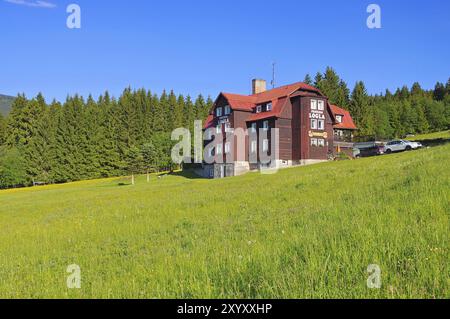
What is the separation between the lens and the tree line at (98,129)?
77688 mm

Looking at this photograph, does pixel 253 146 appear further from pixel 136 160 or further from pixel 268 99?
pixel 136 160

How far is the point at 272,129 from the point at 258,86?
1504 cm

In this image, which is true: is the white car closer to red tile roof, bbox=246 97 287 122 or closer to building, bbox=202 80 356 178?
building, bbox=202 80 356 178

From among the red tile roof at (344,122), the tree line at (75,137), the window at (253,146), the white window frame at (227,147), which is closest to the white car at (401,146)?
the red tile roof at (344,122)

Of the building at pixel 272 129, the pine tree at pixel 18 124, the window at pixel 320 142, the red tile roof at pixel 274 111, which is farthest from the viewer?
the pine tree at pixel 18 124

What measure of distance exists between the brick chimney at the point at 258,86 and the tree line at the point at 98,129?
23020 mm

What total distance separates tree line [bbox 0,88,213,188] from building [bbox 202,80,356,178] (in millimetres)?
21888

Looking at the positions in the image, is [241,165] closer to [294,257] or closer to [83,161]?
[83,161]

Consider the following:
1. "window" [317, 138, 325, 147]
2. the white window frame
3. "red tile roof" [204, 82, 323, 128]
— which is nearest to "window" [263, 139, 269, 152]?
"red tile roof" [204, 82, 323, 128]

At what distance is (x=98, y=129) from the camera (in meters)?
83.6

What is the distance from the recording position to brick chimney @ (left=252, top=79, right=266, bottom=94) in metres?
64.9

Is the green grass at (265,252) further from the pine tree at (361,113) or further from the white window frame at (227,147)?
the pine tree at (361,113)

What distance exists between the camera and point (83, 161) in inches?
3150

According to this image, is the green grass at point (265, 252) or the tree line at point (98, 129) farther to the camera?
the tree line at point (98, 129)
